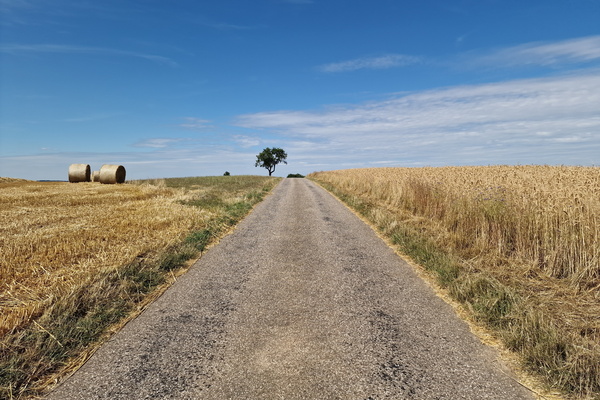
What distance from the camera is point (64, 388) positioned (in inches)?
141

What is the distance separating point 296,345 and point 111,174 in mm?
31459

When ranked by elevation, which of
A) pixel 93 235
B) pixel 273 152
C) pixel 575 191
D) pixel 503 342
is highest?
pixel 273 152

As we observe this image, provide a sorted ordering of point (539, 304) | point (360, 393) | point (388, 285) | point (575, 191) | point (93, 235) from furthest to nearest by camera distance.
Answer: point (93, 235) → point (575, 191) → point (388, 285) → point (539, 304) → point (360, 393)

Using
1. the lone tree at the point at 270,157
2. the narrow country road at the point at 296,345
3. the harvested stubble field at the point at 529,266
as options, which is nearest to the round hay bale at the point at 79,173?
the narrow country road at the point at 296,345

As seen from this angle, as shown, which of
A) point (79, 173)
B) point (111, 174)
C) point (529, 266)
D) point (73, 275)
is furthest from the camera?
point (79, 173)

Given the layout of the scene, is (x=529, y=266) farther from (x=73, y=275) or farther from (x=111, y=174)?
(x=111, y=174)

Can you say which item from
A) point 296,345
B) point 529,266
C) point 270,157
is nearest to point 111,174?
point 296,345

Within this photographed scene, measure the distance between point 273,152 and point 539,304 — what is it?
112201 millimetres

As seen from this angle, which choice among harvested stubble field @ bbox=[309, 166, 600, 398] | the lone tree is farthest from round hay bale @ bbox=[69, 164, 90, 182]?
the lone tree

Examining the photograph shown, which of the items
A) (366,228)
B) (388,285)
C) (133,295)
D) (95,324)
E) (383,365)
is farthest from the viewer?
(366,228)

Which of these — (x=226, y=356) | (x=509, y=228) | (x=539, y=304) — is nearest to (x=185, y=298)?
(x=226, y=356)

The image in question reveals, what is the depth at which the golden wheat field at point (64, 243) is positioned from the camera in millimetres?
Answer: 5360

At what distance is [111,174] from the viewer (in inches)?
1174

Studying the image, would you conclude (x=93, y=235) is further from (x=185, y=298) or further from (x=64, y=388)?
(x=64, y=388)
